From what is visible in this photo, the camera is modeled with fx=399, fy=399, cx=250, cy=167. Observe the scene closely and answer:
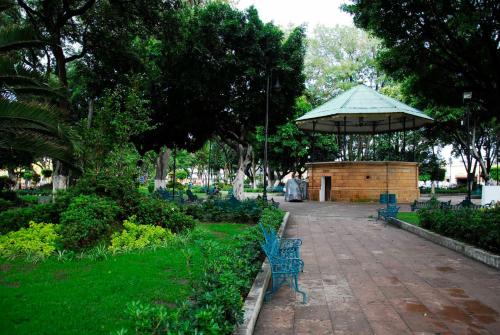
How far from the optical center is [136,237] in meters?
8.59

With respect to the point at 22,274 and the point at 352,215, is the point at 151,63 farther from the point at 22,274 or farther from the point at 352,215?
the point at 22,274

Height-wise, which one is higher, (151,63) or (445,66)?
(151,63)

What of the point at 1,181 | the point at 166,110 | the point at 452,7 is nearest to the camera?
the point at 452,7

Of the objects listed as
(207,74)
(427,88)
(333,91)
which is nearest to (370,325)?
(427,88)

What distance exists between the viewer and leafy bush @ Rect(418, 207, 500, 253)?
8492mm

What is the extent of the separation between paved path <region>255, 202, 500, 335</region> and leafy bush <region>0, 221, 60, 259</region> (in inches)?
171

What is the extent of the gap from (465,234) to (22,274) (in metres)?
9.37

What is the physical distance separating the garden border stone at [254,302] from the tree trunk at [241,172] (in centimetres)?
1459

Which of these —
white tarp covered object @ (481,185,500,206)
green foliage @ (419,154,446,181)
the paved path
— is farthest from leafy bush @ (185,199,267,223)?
green foliage @ (419,154,446,181)

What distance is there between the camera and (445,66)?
47.2 feet

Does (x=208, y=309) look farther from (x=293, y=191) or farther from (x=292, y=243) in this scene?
(x=293, y=191)

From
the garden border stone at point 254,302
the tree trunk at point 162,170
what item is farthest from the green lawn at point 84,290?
the tree trunk at point 162,170

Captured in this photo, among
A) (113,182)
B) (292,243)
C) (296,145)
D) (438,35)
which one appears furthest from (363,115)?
(292,243)

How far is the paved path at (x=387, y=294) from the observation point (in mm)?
4617
